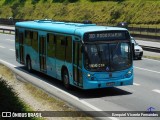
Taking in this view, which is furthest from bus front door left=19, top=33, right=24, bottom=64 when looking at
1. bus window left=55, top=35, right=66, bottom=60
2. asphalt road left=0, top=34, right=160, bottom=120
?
bus window left=55, top=35, right=66, bottom=60

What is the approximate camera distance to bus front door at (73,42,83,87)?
54.7ft

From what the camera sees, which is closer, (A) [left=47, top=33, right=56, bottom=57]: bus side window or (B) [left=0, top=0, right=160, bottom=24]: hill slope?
(A) [left=47, top=33, right=56, bottom=57]: bus side window

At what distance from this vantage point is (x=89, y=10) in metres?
95.8

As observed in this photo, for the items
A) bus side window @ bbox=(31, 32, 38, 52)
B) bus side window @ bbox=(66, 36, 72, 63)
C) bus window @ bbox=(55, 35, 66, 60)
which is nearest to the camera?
bus side window @ bbox=(66, 36, 72, 63)

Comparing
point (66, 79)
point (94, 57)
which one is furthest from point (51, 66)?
point (94, 57)

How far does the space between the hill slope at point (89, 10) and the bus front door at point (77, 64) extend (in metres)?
59.1

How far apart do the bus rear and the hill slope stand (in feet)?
193

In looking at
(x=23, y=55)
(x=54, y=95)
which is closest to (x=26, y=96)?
(x=54, y=95)

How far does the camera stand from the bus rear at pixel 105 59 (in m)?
16.4

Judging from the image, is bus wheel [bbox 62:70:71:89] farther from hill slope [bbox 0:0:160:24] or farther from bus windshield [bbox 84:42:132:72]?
hill slope [bbox 0:0:160:24]

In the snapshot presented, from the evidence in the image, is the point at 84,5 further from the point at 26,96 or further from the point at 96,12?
the point at 26,96

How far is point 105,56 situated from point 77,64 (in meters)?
1.21

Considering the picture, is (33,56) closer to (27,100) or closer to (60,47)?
(60,47)

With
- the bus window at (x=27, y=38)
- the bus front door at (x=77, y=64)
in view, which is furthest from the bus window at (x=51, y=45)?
the bus window at (x=27, y=38)
